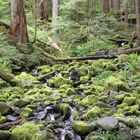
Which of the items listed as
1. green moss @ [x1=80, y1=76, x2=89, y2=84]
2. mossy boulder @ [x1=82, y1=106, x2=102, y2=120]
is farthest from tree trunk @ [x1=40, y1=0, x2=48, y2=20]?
mossy boulder @ [x1=82, y1=106, x2=102, y2=120]

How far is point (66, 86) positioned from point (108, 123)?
4389 millimetres

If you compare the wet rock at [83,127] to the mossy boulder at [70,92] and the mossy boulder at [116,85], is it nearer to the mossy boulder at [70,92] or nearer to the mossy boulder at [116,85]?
the mossy boulder at [116,85]

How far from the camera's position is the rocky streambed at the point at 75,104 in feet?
21.1

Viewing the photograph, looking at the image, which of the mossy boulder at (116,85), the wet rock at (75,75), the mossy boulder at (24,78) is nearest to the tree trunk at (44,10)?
the wet rock at (75,75)

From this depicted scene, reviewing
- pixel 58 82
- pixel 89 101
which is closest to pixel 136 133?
pixel 89 101

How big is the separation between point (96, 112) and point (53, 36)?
38.8 feet

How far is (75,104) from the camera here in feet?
28.1

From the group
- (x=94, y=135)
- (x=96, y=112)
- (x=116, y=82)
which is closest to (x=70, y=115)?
(x=96, y=112)

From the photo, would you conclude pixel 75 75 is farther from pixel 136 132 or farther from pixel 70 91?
pixel 136 132

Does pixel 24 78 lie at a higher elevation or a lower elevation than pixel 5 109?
higher

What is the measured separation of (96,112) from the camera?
744 cm

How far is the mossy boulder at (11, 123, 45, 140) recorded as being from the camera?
6359mm

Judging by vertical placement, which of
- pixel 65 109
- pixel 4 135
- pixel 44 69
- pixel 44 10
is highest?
pixel 44 10

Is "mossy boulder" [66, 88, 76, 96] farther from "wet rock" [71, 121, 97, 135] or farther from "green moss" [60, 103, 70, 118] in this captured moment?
"wet rock" [71, 121, 97, 135]
